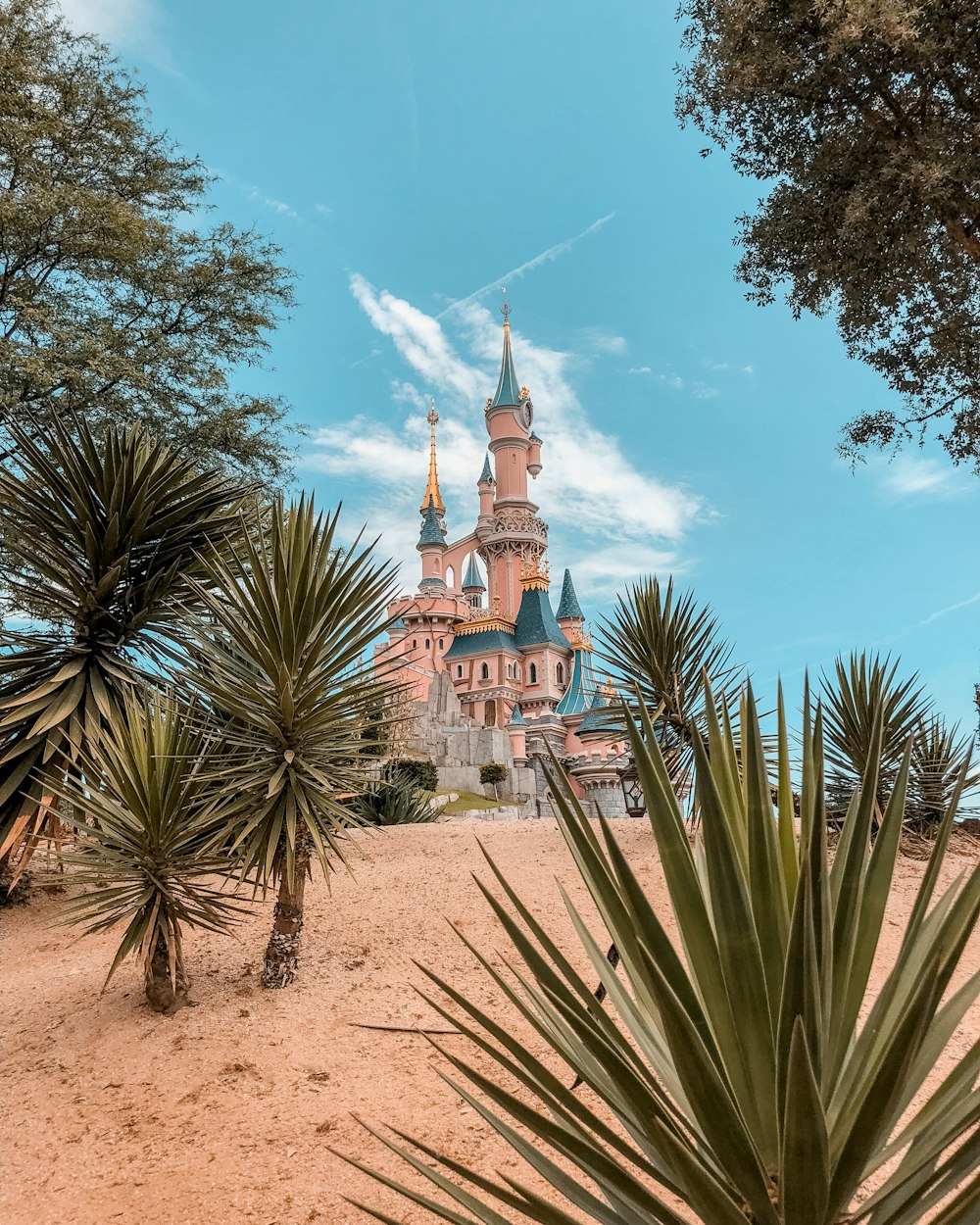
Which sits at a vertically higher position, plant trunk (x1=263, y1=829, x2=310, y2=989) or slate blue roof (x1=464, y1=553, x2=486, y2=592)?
slate blue roof (x1=464, y1=553, x2=486, y2=592)

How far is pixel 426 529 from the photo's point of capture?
5347 centimetres

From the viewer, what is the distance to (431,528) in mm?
53281

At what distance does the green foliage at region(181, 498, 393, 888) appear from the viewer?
545 centimetres

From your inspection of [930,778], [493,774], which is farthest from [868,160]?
[493,774]

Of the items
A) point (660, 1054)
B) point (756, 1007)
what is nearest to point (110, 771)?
point (660, 1054)

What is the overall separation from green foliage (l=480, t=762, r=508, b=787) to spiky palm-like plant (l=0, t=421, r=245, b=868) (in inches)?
850

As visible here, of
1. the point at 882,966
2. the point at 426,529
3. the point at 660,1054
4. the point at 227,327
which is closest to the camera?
the point at 660,1054

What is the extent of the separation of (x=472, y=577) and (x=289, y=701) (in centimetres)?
4901

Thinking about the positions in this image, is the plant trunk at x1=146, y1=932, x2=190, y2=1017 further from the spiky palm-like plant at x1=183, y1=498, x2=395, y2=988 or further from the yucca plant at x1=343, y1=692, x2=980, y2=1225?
Answer: the yucca plant at x1=343, y1=692, x2=980, y2=1225

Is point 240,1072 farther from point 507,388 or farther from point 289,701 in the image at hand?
point 507,388

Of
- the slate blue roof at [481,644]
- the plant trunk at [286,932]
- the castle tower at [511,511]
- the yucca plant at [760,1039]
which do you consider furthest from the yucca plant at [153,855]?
the castle tower at [511,511]

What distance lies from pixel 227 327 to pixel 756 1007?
55.9 ft

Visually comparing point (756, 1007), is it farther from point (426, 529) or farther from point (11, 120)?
point (426, 529)

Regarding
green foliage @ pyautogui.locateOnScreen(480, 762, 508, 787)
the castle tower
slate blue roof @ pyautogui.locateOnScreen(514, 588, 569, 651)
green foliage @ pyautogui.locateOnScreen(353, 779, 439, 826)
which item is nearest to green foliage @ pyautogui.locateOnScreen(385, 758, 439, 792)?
green foliage @ pyautogui.locateOnScreen(480, 762, 508, 787)
